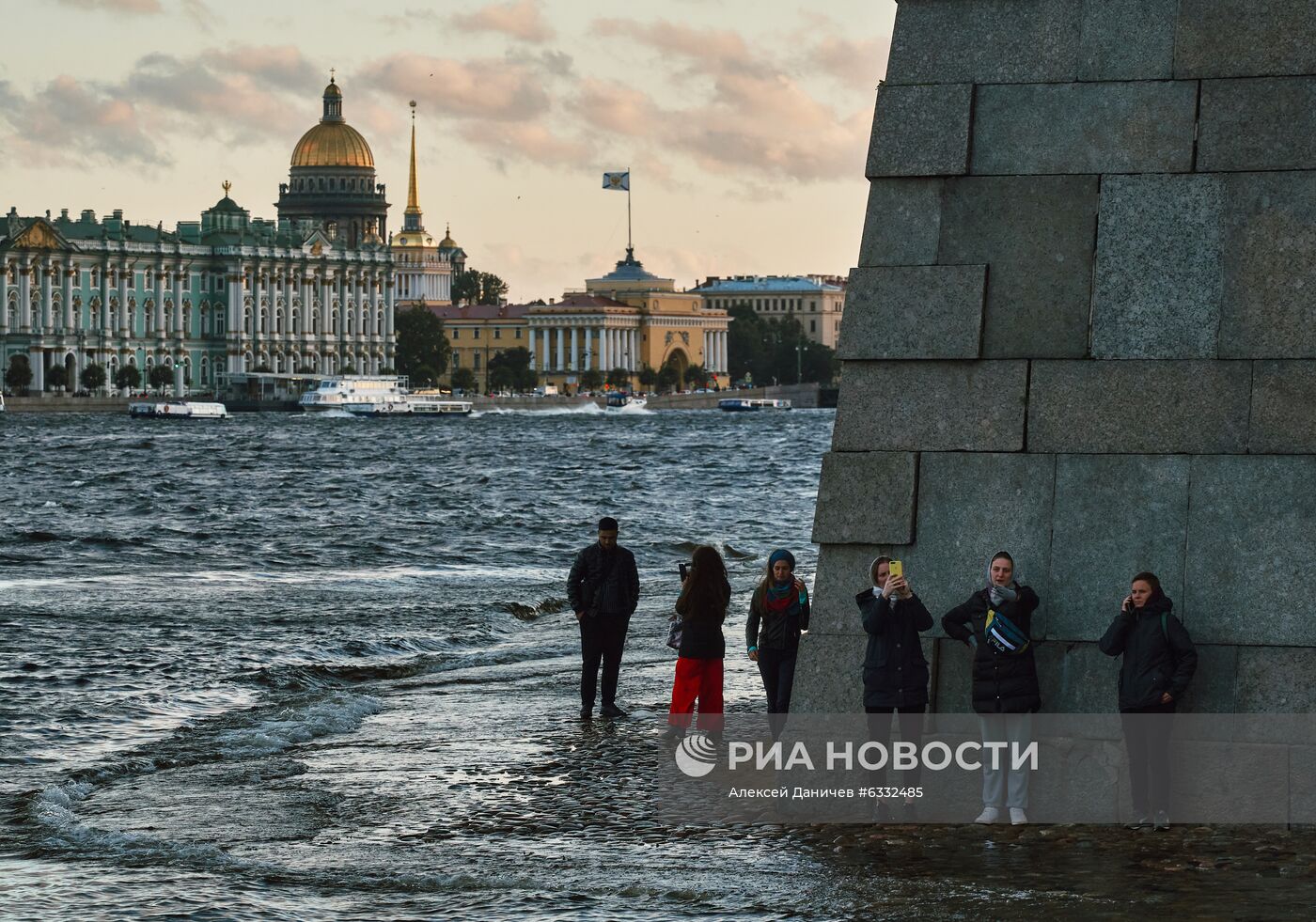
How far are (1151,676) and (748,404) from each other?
438 feet

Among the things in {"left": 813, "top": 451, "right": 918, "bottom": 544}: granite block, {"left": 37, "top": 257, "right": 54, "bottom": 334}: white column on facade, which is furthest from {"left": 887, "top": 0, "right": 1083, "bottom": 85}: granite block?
{"left": 37, "top": 257, "right": 54, "bottom": 334}: white column on facade

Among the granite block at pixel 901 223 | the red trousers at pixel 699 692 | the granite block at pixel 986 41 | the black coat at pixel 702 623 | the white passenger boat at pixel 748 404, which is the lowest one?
the white passenger boat at pixel 748 404

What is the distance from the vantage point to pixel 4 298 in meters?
120

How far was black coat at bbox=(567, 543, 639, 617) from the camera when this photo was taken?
401 inches

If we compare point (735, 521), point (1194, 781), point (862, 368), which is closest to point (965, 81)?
point (862, 368)

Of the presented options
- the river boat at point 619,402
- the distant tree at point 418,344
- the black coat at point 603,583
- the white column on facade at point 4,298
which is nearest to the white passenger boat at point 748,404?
the river boat at point 619,402

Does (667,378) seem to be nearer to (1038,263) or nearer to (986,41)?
(986,41)

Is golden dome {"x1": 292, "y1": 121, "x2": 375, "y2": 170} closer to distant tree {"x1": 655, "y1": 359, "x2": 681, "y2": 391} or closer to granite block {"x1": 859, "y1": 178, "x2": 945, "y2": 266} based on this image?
distant tree {"x1": 655, "y1": 359, "x2": 681, "y2": 391}

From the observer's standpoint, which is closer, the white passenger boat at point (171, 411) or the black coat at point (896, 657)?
the black coat at point (896, 657)

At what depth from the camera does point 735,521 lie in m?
33.4

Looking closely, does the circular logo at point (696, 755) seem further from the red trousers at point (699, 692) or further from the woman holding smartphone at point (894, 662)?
the woman holding smartphone at point (894, 662)

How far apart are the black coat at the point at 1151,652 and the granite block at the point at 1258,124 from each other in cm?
159

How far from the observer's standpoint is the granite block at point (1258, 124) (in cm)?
747

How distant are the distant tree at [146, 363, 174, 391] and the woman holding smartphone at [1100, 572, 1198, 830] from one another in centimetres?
11952
